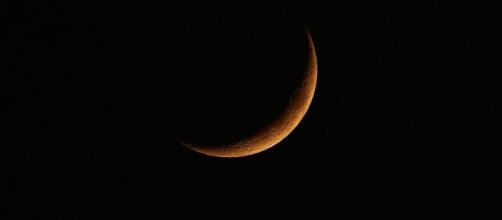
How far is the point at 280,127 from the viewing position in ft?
8.09

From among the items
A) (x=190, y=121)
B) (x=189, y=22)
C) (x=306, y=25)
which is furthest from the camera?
(x=306, y=25)

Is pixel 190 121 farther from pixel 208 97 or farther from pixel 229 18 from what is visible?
pixel 229 18

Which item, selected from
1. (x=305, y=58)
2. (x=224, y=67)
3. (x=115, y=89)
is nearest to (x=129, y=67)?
(x=115, y=89)

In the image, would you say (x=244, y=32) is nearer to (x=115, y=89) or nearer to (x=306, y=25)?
(x=306, y=25)

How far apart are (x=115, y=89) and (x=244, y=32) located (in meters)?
0.65

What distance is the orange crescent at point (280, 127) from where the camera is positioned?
2.42 meters

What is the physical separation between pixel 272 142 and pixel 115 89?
2.84ft

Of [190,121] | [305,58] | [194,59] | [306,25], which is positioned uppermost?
[306,25]

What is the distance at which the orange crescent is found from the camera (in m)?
2.42

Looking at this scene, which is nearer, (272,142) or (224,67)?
(224,67)

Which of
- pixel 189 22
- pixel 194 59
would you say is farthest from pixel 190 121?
pixel 189 22

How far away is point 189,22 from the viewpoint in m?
2.10

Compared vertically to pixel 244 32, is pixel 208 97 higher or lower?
lower

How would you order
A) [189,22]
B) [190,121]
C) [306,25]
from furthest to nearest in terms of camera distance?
[306,25] < [190,121] < [189,22]
